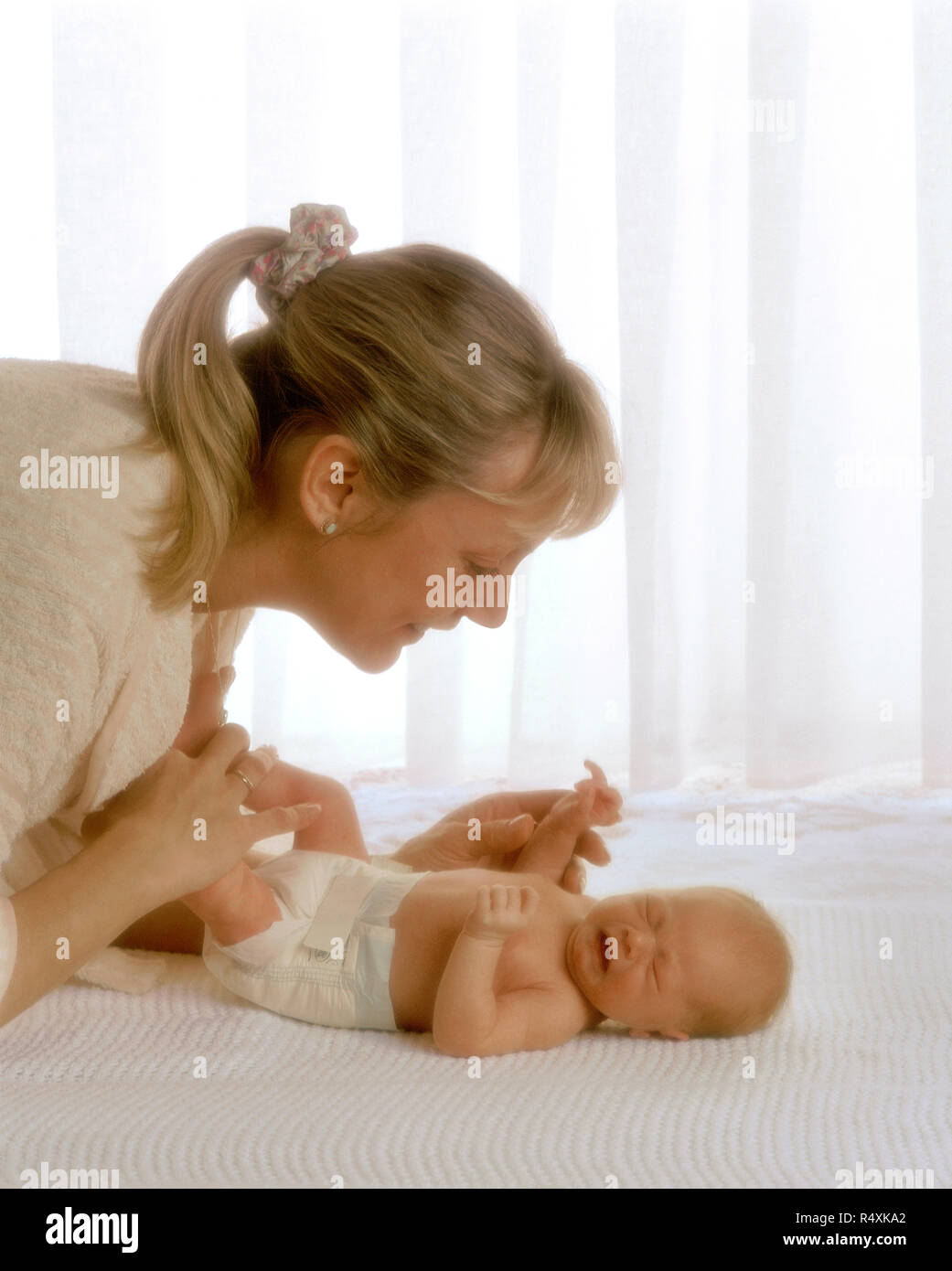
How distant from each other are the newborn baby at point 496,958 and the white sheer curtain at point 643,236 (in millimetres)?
968

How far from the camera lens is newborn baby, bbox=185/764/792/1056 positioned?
3.55 ft

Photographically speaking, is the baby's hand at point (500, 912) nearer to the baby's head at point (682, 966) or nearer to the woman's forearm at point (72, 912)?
the baby's head at point (682, 966)

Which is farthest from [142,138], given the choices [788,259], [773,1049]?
[773,1049]

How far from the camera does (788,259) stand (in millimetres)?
2107

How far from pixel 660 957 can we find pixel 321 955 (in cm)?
30

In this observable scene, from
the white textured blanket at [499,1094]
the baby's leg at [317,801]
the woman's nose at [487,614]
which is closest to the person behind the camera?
the white textured blanket at [499,1094]

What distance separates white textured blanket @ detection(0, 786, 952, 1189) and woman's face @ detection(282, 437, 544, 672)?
36 centimetres

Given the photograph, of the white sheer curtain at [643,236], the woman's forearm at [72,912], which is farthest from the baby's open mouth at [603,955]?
the white sheer curtain at [643,236]

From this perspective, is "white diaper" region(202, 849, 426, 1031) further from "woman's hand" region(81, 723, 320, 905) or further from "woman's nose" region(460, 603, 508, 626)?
"woman's nose" region(460, 603, 508, 626)

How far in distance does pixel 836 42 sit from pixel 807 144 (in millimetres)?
188

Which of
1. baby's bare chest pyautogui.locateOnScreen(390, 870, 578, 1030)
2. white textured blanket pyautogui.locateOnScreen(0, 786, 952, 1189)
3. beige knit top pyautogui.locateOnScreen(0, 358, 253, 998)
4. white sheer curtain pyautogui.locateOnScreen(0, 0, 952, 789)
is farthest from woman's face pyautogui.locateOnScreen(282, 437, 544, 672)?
white sheer curtain pyautogui.locateOnScreen(0, 0, 952, 789)

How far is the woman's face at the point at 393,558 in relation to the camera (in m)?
1.13

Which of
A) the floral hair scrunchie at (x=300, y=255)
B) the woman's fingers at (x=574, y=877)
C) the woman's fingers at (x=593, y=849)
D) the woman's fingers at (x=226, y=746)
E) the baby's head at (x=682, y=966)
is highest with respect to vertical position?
the floral hair scrunchie at (x=300, y=255)
